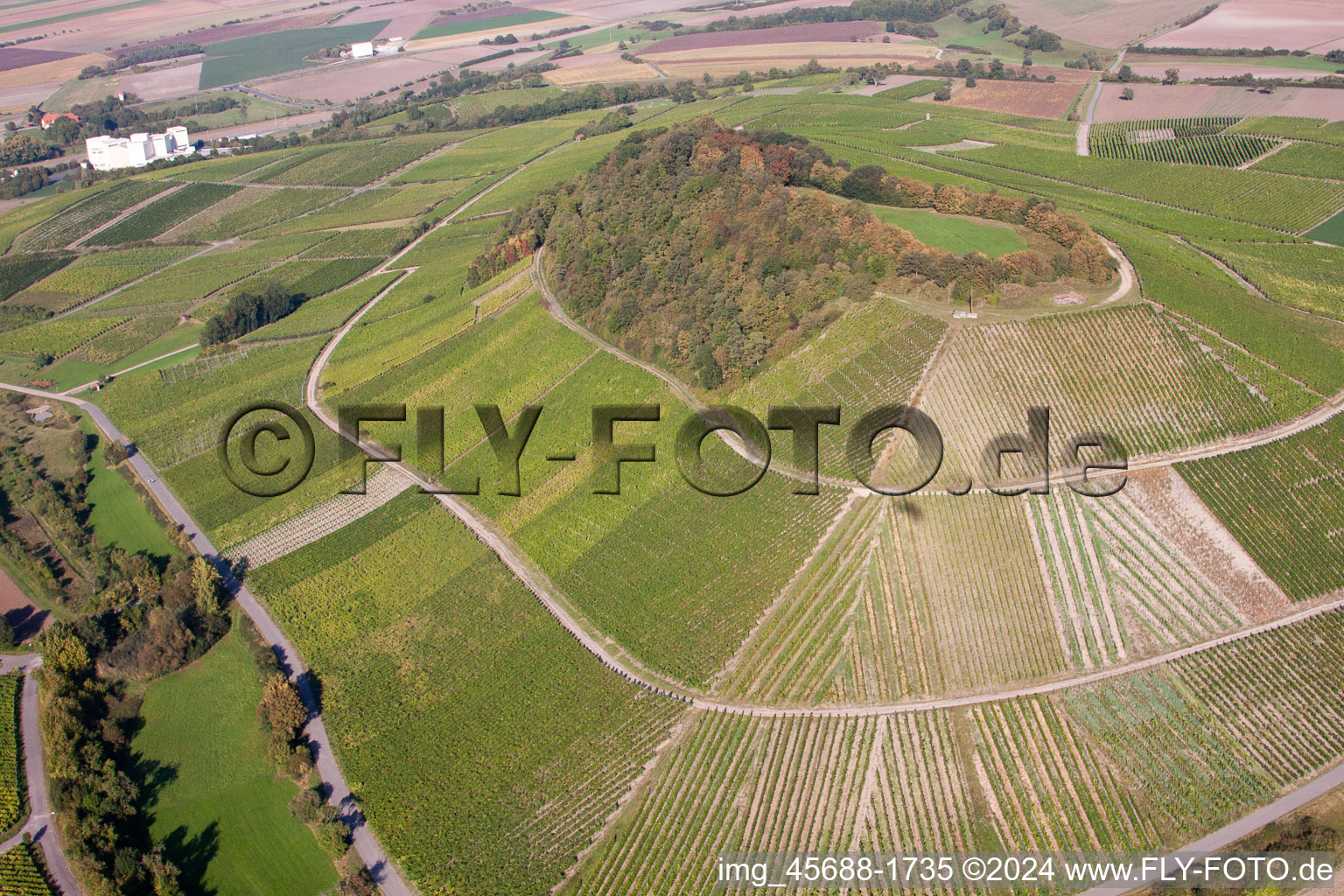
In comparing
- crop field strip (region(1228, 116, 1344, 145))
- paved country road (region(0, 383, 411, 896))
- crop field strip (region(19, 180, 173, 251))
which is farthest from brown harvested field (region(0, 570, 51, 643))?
crop field strip (region(1228, 116, 1344, 145))

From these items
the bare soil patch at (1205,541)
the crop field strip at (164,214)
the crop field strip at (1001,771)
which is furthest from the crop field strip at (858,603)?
the crop field strip at (164,214)

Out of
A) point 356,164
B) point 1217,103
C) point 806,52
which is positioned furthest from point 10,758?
point 806,52

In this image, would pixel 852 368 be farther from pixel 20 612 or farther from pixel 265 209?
pixel 265 209

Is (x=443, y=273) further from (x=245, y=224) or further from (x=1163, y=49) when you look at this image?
(x=1163, y=49)

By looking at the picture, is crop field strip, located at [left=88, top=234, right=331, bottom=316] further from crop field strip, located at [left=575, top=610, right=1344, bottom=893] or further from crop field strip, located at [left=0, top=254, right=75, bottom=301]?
crop field strip, located at [left=575, top=610, right=1344, bottom=893]

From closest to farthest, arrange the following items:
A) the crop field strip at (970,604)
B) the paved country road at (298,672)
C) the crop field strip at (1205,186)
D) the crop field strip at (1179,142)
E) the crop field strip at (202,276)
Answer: the paved country road at (298,672) < the crop field strip at (970,604) < the crop field strip at (1205,186) < the crop field strip at (202,276) < the crop field strip at (1179,142)

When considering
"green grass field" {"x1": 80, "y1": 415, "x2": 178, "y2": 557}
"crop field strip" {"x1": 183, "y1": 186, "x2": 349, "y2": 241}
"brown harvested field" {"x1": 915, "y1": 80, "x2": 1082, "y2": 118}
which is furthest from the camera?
"brown harvested field" {"x1": 915, "y1": 80, "x2": 1082, "y2": 118}

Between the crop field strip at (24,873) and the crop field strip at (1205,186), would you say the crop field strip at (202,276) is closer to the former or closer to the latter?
the crop field strip at (24,873)
